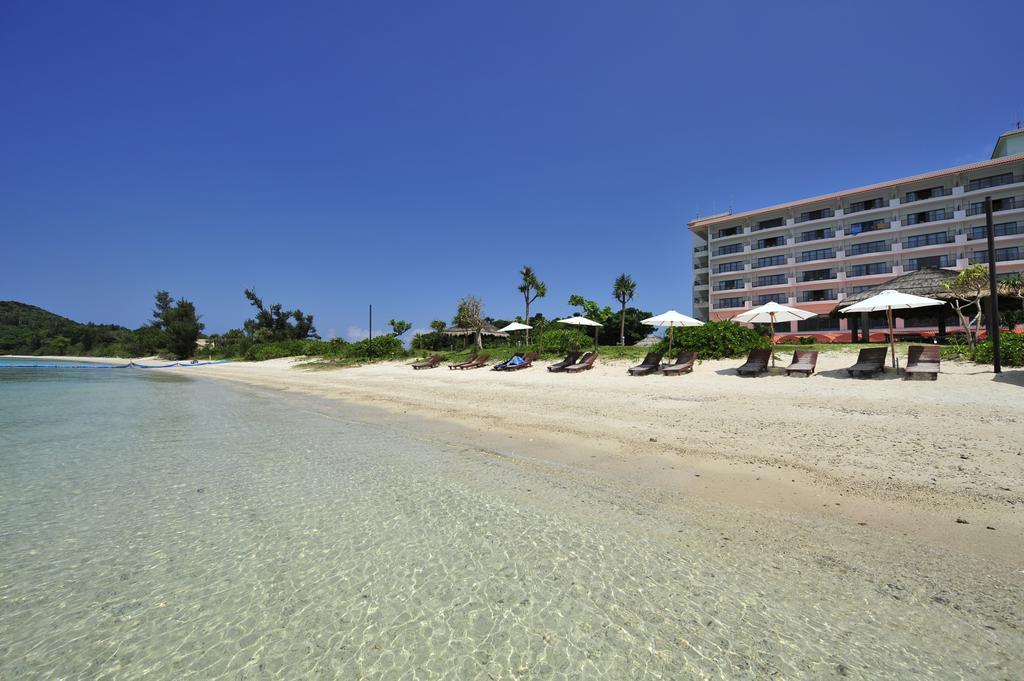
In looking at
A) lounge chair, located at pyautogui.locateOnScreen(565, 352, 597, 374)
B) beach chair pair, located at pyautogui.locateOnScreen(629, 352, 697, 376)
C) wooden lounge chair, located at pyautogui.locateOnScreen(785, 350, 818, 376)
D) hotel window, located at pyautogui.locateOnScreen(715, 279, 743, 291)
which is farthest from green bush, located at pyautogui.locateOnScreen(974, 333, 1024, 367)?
hotel window, located at pyautogui.locateOnScreen(715, 279, 743, 291)

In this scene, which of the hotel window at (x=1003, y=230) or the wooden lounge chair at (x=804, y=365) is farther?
the hotel window at (x=1003, y=230)

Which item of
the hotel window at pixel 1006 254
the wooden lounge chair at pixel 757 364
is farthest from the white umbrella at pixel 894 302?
the hotel window at pixel 1006 254

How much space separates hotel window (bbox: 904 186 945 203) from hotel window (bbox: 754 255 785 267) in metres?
13.1

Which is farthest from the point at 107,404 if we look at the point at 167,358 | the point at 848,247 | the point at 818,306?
the point at 848,247

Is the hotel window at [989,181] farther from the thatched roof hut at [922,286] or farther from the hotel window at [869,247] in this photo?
the thatched roof hut at [922,286]

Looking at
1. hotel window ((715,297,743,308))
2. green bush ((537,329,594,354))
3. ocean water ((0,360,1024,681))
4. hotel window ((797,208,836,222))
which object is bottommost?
ocean water ((0,360,1024,681))

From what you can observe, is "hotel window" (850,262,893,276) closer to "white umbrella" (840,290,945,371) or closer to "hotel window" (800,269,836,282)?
"hotel window" (800,269,836,282)

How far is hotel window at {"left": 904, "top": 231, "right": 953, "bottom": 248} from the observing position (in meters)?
45.9

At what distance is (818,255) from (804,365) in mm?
50853

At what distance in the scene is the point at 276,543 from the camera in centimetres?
374

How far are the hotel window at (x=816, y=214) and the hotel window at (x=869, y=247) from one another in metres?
5.23

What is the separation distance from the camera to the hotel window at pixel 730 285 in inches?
2312

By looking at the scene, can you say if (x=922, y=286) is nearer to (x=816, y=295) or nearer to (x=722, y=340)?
(x=722, y=340)

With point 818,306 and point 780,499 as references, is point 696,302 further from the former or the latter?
point 780,499
